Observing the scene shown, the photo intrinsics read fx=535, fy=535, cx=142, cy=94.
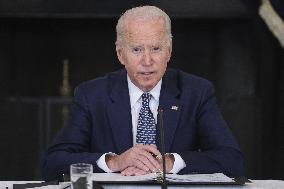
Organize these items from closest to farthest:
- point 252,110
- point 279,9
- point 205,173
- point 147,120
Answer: point 205,173 < point 147,120 < point 279,9 < point 252,110

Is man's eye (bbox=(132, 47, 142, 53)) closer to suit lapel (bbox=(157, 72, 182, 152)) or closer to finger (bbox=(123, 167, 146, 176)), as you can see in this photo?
suit lapel (bbox=(157, 72, 182, 152))

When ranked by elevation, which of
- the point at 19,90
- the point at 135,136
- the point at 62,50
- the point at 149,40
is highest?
the point at 62,50

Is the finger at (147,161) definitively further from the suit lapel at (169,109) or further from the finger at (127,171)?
the suit lapel at (169,109)

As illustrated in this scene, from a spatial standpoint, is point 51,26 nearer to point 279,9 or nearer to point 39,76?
point 39,76

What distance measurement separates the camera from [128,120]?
2213 millimetres

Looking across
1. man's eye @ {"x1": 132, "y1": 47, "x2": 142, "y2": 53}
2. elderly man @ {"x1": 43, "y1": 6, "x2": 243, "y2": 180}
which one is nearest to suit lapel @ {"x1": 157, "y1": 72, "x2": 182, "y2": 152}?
elderly man @ {"x1": 43, "y1": 6, "x2": 243, "y2": 180}

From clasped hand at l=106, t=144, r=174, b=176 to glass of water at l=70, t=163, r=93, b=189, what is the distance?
0.87 ft

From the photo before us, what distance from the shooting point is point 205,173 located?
6.43 feet

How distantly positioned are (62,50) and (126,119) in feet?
9.68

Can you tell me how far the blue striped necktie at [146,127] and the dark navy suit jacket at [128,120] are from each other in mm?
45

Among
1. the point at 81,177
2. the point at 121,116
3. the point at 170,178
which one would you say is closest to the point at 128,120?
the point at 121,116

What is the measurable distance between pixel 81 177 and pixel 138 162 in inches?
12.7

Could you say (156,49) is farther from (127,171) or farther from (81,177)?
(81,177)

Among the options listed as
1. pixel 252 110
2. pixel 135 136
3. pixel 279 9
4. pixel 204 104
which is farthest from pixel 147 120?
pixel 252 110
